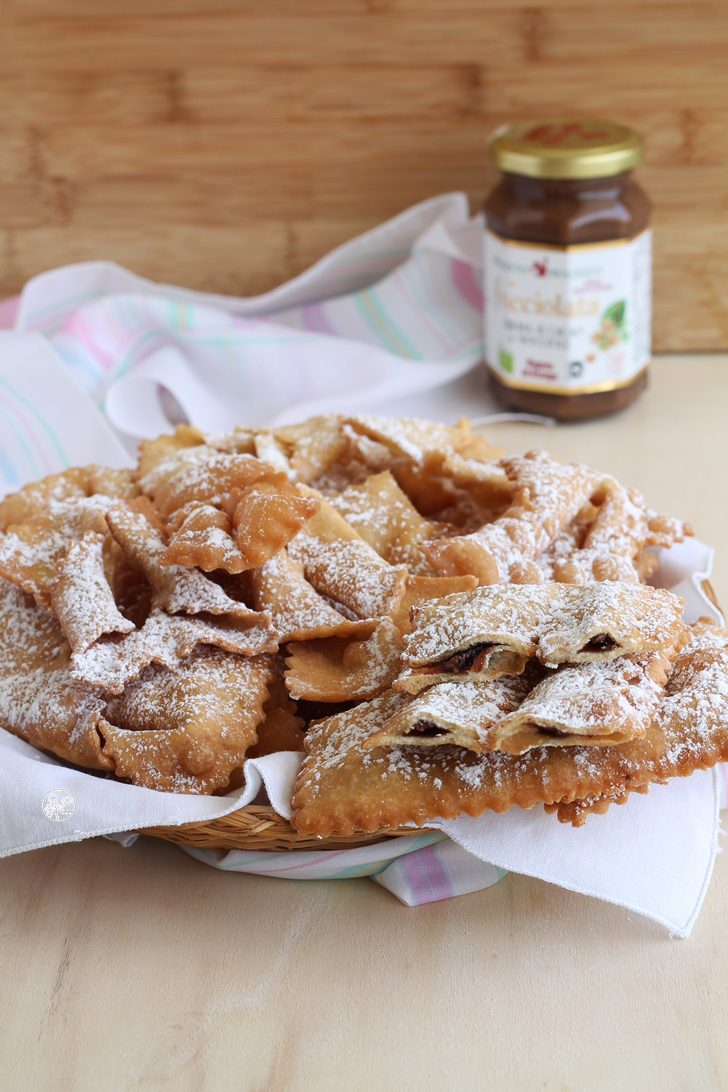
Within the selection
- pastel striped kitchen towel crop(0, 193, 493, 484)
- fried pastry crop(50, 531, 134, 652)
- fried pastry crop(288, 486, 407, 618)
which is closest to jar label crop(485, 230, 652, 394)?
pastel striped kitchen towel crop(0, 193, 493, 484)

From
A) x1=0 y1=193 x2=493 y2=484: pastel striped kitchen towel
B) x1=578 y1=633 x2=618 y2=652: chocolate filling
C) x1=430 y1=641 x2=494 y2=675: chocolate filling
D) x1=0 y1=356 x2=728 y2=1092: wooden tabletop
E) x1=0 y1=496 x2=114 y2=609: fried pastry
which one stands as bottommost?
x1=0 y1=356 x2=728 y2=1092: wooden tabletop

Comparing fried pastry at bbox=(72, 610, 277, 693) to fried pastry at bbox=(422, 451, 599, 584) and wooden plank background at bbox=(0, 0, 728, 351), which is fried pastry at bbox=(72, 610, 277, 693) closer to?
fried pastry at bbox=(422, 451, 599, 584)

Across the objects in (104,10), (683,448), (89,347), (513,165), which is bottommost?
(683,448)

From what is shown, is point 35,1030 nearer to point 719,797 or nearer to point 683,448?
point 719,797

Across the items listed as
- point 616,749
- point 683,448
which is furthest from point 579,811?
point 683,448

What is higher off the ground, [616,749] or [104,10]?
[104,10]

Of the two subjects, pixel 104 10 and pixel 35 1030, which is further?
pixel 104 10

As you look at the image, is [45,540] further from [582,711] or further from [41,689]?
[582,711]

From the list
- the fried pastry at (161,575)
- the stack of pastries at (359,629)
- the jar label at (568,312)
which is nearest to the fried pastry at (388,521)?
the stack of pastries at (359,629)
